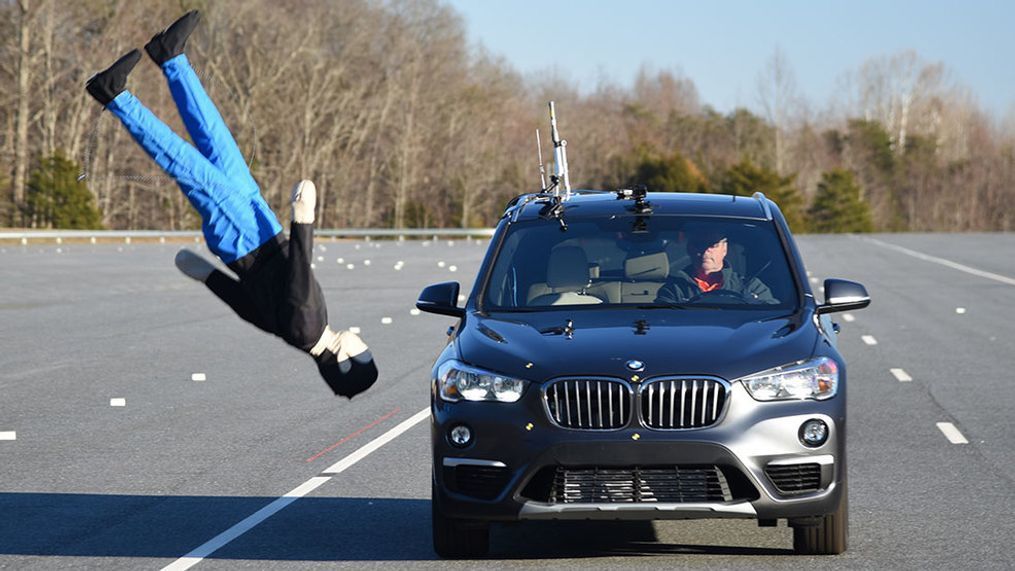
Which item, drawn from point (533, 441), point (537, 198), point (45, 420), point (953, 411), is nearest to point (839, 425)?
point (533, 441)

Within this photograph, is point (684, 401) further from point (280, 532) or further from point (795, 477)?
point (280, 532)

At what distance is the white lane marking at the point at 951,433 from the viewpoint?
11312mm

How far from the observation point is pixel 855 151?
493ft

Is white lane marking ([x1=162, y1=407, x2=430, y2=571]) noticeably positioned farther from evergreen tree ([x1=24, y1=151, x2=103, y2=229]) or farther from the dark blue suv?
evergreen tree ([x1=24, y1=151, x2=103, y2=229])

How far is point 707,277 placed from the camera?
327 inches

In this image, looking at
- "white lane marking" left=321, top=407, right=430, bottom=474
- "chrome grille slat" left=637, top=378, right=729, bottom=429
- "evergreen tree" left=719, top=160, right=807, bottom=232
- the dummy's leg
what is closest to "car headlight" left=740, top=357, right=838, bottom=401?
"chrome grille slat" left=637, top=378, right=729, bottom=429

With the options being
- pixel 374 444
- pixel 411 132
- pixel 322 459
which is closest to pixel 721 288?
pixel 322 459

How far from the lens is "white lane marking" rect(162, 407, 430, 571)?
7.26m

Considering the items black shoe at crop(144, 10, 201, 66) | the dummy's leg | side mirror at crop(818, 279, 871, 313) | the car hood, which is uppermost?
black shoe at crop(144, 10, 201, 66)

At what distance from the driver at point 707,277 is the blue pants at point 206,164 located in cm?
206

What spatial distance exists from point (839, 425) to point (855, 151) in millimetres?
147099

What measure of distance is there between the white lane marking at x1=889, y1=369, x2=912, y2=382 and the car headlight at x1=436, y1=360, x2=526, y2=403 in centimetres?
927

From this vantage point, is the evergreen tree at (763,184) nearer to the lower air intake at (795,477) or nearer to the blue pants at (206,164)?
the blue pants at (206,164)

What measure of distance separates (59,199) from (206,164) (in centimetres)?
6061
